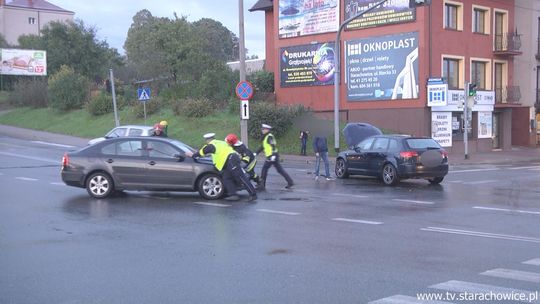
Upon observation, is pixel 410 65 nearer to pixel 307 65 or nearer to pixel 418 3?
pixel 307 65

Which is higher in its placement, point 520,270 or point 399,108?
point 399,108

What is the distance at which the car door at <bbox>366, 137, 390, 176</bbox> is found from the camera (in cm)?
1836

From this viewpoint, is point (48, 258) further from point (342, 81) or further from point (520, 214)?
point (342, 81)

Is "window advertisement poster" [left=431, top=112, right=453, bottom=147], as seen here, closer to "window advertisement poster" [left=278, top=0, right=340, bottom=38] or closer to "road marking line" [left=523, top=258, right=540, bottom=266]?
"window advertisement poster" [left=278, top=0, right=340, bottom=38]

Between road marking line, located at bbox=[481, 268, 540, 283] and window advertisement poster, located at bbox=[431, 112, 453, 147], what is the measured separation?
27178 millimetres

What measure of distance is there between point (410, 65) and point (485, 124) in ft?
24.1

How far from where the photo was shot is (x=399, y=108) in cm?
3447

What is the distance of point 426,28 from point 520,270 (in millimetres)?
27281

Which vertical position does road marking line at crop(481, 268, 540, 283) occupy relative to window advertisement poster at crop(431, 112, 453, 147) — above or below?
below

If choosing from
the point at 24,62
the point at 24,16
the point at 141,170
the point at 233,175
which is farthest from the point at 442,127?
the point at 24,16

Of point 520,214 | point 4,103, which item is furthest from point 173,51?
point 520,214

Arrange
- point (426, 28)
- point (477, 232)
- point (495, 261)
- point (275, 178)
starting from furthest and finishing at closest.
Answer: point (426, 28) < point (275, 178) < point (477, 232) < point (495, 261)

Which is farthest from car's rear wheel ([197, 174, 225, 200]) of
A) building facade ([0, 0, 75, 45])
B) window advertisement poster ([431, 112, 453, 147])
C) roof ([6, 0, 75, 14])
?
roof ([6, 0, 75, 14])

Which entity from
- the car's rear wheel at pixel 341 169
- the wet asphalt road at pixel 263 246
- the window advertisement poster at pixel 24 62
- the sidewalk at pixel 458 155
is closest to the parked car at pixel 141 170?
the wet asphalt road at pixel 263 246
